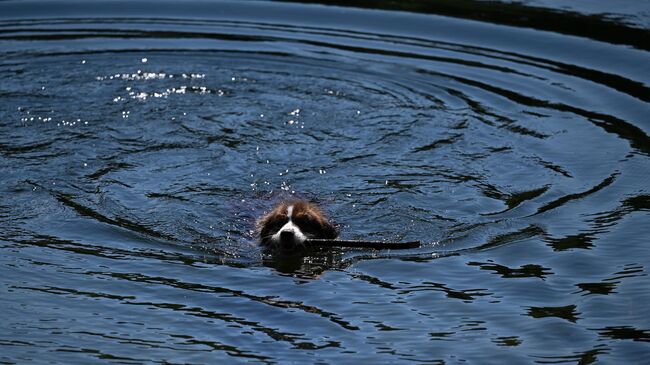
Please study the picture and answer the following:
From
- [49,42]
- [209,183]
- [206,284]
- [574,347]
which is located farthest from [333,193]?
[49,42]

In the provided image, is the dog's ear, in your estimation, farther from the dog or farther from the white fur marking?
the white fur marking

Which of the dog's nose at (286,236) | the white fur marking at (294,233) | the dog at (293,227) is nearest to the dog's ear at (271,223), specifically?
the dog at (293,227)

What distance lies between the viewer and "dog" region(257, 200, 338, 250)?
8.95m

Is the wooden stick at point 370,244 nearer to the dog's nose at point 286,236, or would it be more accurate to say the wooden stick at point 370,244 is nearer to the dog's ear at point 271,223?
the dog's nose at point 286,236

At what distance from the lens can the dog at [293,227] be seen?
895 cm

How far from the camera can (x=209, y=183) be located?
34.1 ft

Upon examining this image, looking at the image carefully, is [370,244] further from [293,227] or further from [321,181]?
[321,181]

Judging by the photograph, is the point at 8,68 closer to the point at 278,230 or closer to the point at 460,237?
the point at 278,230

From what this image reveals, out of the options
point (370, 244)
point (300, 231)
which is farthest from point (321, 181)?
point (370, 244)

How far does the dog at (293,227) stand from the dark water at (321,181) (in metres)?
0.18

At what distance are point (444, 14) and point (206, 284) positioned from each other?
332 inches

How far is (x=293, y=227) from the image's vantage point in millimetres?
8984

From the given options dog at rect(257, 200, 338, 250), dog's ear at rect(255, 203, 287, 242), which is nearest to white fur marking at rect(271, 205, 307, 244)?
dog at rect(257, 200, 338, 250)

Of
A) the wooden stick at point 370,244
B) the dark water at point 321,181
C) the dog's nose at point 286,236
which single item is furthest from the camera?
the dog's nose at point 286,236
